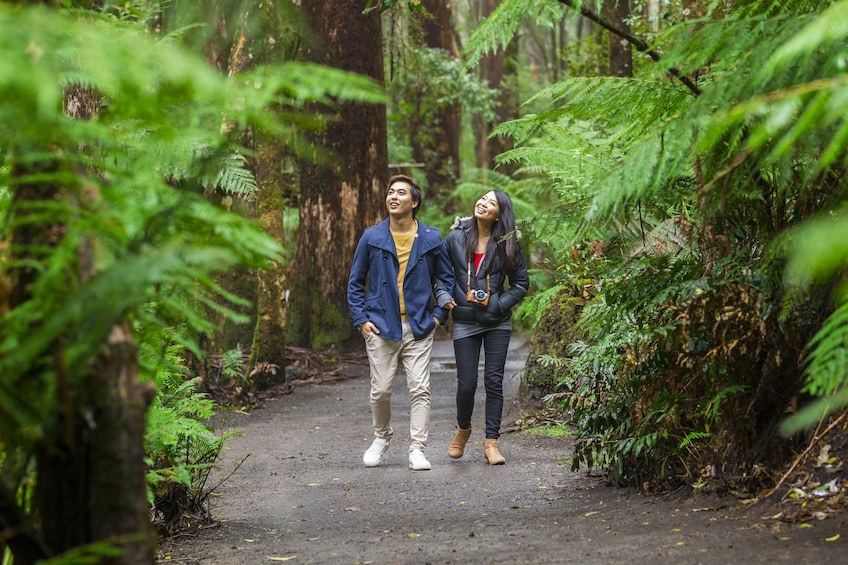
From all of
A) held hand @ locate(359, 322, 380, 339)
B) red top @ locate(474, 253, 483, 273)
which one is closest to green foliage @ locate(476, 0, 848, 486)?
red top @ locate(474, 253, 483, 273)

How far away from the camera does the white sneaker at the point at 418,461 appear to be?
7125 mm

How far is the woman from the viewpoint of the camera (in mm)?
7285

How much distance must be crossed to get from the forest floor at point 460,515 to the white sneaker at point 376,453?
0.06m

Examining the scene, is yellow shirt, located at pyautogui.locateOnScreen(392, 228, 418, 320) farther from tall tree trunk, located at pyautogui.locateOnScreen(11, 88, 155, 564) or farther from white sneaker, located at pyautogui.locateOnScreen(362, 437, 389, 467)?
tall tree trunk, located at pyautogui.locateOnScreen(11, 88, 155, 564)

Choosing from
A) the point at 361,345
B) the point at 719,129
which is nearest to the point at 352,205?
the point at 361,345

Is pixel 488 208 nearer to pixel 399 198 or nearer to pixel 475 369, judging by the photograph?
pixel 399 198

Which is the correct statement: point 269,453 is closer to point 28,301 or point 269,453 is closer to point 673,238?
point 673,238

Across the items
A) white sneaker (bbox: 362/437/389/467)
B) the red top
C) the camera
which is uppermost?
the red top

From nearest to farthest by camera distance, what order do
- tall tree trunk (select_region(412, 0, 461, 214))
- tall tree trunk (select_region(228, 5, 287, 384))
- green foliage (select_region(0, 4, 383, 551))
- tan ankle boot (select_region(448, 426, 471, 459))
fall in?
green foliage (select_region(0, 4, 383, 551)), tan ankle boot (select_region(448, 426, 471, 459)), tall tree trunk (select_region(228, 5, 287, 384)), tall tree trunk (select_region(412, 0, 461, 214))

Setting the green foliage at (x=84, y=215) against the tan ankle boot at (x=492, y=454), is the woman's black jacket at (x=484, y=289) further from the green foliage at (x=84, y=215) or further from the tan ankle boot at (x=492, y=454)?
the green foliage at (x=84, y=215)

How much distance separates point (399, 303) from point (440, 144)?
1726 cm

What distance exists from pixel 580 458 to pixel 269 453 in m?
3.16

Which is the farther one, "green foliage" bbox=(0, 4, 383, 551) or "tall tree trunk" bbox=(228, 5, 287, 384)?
"tall tree trunk" bbox=(228, 5, 287, 384)

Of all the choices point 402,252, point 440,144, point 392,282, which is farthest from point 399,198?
point 440,144
